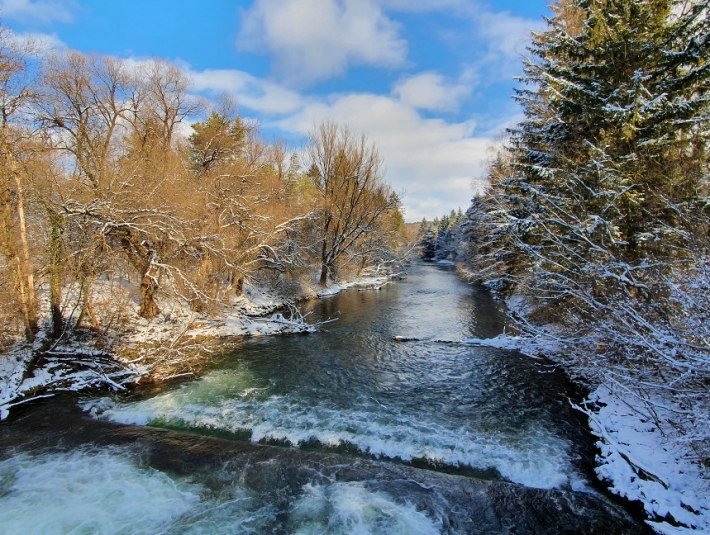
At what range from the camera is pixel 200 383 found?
32.6 ft

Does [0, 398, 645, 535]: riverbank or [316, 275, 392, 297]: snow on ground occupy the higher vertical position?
[316, 275, 392, 297]: snow on ground

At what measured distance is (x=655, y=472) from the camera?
219 inches

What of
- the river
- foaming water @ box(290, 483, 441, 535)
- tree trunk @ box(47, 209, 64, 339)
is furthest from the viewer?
tree trunk @ box(47, 209, 64, 339)

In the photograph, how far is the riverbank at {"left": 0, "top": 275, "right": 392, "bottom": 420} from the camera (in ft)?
29.8

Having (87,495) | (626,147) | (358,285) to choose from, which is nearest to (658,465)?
(626,147)

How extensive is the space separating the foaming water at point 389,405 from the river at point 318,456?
0.04m

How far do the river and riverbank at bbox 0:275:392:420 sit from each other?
0.83 m

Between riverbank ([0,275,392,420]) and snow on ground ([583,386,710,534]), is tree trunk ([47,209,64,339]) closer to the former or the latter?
riverbank ([0,275,392,420])

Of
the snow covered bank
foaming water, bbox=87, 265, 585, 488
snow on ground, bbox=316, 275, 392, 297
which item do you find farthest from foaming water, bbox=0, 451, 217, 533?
snow on ground, bbox=316, 275, 392, 297

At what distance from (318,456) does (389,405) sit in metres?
2.35

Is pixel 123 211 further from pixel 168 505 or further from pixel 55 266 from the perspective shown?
pixel 168 505

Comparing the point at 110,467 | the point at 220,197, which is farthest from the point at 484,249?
the point at 110,467

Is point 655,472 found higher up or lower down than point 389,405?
higher up

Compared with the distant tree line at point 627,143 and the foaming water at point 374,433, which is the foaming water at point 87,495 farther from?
the distant tree line at point 627,143
